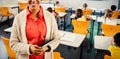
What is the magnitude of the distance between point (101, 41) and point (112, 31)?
45.3 inches

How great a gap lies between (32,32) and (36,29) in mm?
47

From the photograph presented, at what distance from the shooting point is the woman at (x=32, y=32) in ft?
5.04

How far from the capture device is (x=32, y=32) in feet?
5.12

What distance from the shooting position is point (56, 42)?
5.58 ft

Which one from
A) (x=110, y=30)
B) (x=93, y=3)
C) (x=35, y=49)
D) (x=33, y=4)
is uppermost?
(x=33, y=4)

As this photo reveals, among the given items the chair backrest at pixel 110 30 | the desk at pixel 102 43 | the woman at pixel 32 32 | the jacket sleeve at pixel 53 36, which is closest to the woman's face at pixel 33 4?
the woman at pixel 32 32

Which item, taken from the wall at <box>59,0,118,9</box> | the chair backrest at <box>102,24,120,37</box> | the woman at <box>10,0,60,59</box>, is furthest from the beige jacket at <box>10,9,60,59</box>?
the wall at <box>59,0,118,9</box>

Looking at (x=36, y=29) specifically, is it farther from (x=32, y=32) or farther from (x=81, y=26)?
(x=81, y=26)

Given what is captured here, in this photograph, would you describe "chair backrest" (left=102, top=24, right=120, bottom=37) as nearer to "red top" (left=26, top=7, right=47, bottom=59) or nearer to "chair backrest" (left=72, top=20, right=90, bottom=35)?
"chair backrest" (left=72, top=20, right=90, bottom=35)

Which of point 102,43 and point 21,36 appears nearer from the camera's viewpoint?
point 21,36

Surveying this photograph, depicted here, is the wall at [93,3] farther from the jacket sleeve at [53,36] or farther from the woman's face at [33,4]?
the woman's face at [33,4]

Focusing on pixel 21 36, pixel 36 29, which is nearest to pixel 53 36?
pixel 36 29

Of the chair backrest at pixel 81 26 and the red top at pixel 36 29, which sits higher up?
the red top at pixel 36 29

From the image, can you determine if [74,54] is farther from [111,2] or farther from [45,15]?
[111,2]
